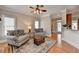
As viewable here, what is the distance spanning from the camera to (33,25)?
189 centimetres

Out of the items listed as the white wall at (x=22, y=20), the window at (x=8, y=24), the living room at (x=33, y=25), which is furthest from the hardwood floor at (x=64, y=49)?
the window at (x=8, y=24)

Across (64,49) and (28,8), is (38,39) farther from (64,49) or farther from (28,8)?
(28,8)

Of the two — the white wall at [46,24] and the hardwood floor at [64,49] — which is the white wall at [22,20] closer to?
the white wall at [46,24]

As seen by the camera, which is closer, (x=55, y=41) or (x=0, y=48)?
(x=0, y=48)

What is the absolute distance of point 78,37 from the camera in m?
1.79

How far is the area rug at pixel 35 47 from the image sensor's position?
69.0 inches

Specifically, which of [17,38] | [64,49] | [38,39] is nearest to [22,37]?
[17,38]

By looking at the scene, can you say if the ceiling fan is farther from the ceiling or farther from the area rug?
the area rug

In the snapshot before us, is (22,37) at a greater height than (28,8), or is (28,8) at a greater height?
(28,8)

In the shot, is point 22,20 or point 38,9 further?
point 22,20

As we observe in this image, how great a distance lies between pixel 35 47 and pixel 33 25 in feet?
1.49
